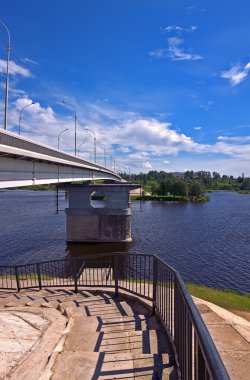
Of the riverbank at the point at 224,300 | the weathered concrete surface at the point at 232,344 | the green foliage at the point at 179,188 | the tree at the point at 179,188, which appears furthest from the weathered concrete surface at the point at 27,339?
the tree at the point at 179,188

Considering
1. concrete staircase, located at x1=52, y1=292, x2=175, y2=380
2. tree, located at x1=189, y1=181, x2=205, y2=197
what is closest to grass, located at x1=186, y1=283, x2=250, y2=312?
concrete staircase, located at x1=52, y1=292, x2=175, y2=380

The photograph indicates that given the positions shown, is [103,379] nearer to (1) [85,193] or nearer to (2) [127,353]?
(2) [127,353]

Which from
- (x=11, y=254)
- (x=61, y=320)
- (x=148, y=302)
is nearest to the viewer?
(x=61, y=320)

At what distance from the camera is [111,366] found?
4844 mm

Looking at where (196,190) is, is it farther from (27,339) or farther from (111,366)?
(111,366)

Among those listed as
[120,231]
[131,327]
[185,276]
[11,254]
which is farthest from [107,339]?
[120,231]

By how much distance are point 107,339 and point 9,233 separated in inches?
1542

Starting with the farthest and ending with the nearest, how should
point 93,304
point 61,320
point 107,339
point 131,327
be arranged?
1. point 93,304
2. point 61,320
3. point 131,327
4. point 107,339

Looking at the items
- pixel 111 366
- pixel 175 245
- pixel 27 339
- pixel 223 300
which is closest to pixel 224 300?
pixel 223 300

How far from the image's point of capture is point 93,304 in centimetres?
859

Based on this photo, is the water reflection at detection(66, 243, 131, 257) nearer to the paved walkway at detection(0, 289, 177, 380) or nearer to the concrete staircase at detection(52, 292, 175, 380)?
the paved walkway at detection(0, 289, 177, 380)

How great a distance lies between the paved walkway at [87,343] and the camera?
4762 millimetres

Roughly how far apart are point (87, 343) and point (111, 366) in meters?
1.24

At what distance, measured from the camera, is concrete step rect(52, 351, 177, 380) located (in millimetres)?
4574
